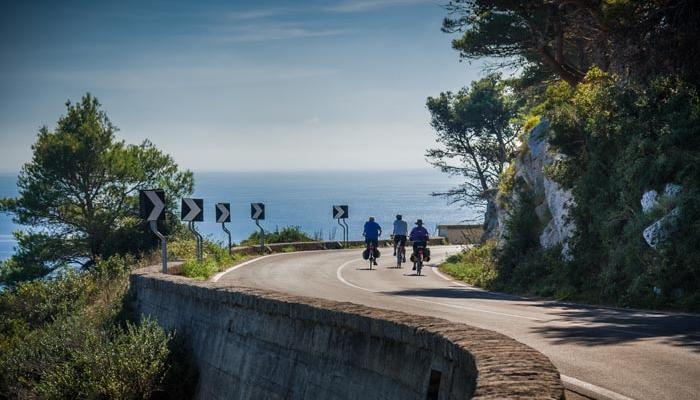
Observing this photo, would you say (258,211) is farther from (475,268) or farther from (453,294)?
(453,294)

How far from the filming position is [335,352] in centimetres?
996

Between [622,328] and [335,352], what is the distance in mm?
4719

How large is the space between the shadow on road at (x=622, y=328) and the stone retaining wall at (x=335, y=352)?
3095 mm

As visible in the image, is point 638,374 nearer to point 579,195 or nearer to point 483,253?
point 579,195

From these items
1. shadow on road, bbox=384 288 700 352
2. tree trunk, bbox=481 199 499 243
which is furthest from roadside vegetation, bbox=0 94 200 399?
tree trunk, bbox=481 199 499 243

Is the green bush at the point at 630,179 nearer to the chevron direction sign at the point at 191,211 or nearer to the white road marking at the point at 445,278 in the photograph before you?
the white road marking at the point at 445,278

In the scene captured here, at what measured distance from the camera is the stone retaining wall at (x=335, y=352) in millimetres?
7016

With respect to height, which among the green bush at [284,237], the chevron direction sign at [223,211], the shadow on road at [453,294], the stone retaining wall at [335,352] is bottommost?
the stone retaining wall at [335,352]

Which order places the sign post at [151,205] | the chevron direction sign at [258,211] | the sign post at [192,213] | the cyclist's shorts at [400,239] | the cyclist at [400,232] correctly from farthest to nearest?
the chevron direction sign at [258,211]
the cyclist's shorts at [400,239]
the cyclist at [400,232]
the sign post at [192,213]
the sign post at [151,205]

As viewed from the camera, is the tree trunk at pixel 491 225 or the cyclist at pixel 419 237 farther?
the tree trunk at pixel 491 225

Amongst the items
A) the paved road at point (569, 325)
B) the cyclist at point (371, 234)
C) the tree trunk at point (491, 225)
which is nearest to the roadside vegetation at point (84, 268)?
the paved road at point (569, 325)

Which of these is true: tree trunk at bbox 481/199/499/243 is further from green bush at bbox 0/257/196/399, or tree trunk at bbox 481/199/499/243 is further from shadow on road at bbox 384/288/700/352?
shadow on road at bbox 384/288/700/352

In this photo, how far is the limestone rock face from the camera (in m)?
22.5

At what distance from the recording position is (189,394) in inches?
567
